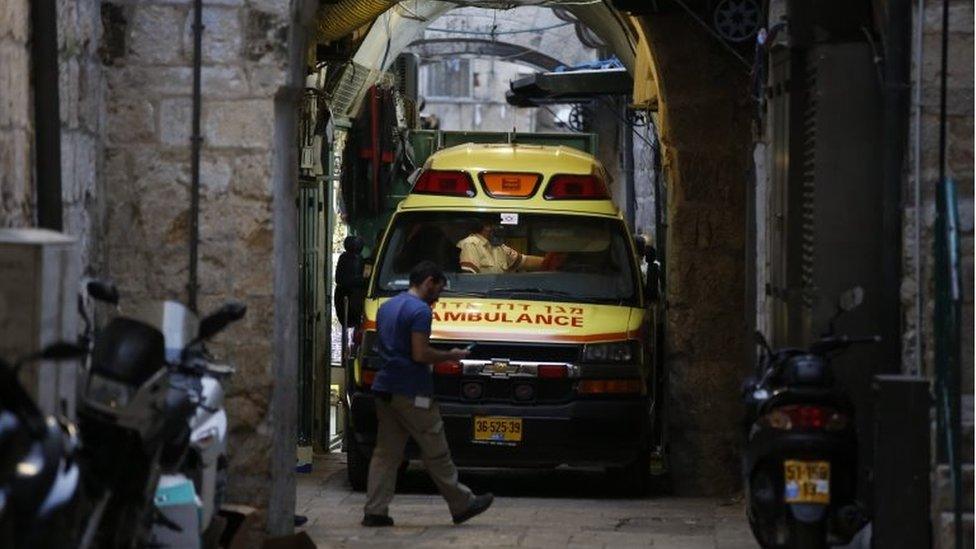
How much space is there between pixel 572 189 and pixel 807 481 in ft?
21.1

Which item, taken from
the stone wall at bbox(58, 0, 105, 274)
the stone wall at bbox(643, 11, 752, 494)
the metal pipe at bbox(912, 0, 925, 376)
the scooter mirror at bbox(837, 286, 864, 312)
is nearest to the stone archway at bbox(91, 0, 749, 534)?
the stone wall at bbox(58, 0, 105, 274)

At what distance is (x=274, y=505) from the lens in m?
9.91

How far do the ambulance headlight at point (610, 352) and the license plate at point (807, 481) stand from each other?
16.1 ft

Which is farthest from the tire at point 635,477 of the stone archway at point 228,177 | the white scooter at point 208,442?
the white scooter at point 208,442

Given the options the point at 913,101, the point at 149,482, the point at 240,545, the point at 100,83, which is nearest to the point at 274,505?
the point at 240,545

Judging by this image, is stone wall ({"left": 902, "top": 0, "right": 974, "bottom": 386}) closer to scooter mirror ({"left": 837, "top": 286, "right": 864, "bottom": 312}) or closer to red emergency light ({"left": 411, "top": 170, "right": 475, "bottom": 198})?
scooter mirror ({"left": 837, "top": 286, "right": 864, "bottom": 312})

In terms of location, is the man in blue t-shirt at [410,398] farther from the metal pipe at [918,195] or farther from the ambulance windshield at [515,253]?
the metal pipe at [918,195]

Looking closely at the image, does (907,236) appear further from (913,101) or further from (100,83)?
(100,83)

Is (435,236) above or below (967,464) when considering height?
above

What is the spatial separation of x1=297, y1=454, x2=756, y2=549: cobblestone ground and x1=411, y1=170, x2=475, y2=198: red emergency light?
2.12m

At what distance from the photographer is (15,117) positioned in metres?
8.23

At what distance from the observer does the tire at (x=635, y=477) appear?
13.8 m

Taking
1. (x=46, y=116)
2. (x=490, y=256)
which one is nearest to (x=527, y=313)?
(x=490, y=256)

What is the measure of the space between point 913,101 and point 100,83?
12.5 feet
